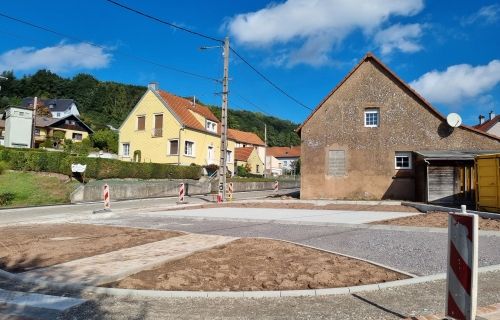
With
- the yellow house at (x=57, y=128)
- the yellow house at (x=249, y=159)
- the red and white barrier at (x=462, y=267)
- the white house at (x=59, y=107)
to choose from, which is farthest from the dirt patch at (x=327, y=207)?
the white house at (x=59, y=107)

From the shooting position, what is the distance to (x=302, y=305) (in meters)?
5.30

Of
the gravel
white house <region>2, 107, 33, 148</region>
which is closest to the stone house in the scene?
the gravel

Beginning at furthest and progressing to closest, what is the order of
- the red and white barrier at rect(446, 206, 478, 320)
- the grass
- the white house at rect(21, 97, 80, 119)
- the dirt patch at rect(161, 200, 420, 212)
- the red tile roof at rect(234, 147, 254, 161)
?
the white house at rect(21, 97, 80, 119) < the red tile roof at rect(234, 147, 254, 161) < the grass < the dirt patch at rect(161, 200, 420, 212) < the red and white barrier at rect(446, 206, 478, 320)

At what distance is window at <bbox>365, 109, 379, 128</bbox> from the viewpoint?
2536cm

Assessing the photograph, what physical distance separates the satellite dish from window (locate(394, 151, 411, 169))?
9.44ft

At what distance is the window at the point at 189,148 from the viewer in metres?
45.2

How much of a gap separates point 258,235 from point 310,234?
148 cm

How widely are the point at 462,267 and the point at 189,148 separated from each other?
4279cm

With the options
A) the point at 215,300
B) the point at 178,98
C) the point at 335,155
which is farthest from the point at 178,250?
the point at 178,98

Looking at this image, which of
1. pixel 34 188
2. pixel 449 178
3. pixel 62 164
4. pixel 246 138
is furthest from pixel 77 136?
pixel 449 178

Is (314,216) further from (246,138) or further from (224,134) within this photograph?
(246,138)

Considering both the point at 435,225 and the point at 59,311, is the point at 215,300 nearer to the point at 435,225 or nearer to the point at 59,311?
the point at 59,311

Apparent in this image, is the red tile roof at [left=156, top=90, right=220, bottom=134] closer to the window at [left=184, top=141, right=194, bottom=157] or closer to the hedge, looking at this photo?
the window at [left=184, top=141, right=194, bottom=157]

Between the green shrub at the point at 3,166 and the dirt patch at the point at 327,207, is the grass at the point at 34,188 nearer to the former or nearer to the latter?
the green shrub at the point at 3,166
